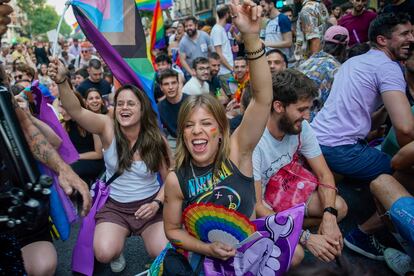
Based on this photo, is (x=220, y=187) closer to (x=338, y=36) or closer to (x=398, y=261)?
(x=398, y=261)

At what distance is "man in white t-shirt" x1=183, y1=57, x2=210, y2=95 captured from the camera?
5830 mm

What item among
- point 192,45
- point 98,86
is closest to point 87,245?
point 98,86

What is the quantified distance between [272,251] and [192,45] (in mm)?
6633

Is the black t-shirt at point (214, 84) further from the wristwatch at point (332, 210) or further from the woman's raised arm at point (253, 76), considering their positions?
the woman's raised arm at point (253, 76)

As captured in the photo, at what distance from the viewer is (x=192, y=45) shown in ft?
26.8

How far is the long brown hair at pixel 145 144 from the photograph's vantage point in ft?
10.1

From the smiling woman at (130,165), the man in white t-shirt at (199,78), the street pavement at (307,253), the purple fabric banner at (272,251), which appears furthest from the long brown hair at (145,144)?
the man in white t-shirt at (199,78)

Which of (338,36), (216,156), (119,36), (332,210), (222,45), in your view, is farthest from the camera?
(222,45)

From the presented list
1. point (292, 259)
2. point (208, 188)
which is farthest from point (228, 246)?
point (292, 259)

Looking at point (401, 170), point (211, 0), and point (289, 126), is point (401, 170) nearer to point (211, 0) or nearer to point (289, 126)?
point (289, 126)

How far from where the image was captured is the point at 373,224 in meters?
3.04

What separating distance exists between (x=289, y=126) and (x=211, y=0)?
29.0m

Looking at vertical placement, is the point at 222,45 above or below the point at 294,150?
above

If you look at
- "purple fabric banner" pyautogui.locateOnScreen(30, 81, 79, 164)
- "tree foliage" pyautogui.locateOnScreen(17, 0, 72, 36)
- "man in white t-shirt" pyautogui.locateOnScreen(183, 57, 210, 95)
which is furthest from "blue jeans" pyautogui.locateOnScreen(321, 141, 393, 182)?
"tree foliage" pyautogui.locateOnScreen(17, 0, 72, 36)
